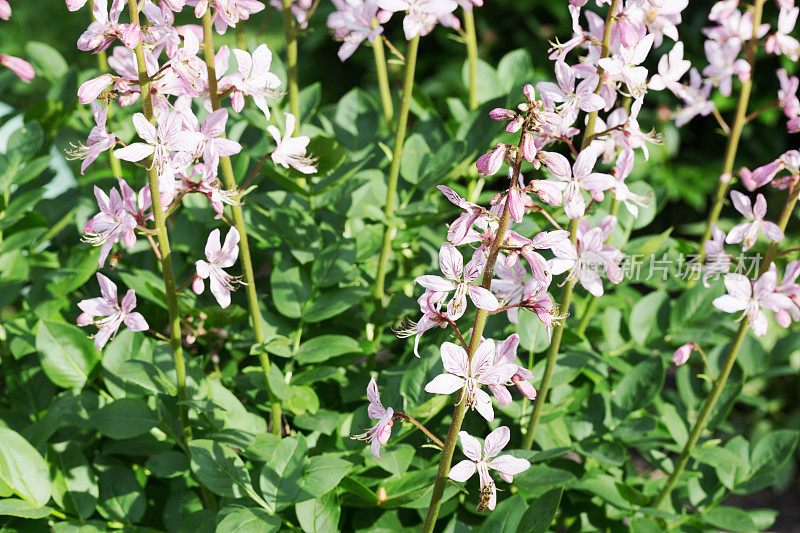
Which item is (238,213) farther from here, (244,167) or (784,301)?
(784,301)

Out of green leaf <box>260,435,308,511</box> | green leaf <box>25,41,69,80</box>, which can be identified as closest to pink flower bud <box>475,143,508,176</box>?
green leaf <box>260,435,308,511</box>

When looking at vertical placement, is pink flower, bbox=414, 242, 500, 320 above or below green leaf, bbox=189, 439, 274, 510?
above

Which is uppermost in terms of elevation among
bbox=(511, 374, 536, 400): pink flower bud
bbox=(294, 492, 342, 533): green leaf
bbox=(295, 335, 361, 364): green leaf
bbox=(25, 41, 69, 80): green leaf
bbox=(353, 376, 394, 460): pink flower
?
bbox=(25, 41, 69, 80): green leaf

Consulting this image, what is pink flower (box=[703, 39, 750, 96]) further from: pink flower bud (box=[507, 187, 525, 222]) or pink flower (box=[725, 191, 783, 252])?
pink flower bud (box=[507, 187, 525, 222])

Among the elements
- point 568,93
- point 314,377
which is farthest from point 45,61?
point 568,93

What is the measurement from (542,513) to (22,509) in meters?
1.02

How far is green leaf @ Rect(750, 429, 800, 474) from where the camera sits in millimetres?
1961

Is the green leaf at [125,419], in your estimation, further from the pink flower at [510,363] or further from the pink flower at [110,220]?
the pink flower at [510,363]

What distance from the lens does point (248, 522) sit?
1.43m

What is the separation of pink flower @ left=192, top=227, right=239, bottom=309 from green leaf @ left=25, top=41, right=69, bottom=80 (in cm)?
127

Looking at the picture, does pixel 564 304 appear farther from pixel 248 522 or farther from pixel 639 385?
pixel 248 522

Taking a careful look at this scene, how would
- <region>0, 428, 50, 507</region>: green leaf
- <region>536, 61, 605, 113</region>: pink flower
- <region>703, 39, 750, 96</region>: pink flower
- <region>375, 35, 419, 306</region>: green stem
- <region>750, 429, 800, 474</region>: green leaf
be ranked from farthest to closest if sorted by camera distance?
1. <region>703, 39, 750, 96</region>: pink flower
2. <region>750, 429, 800, 474</region>: green leaf
3. <region>375, 35, 419, 306</region>: green stem
4. <region>0, 428, 50, 507</region>: green leaf
5. <region>536, 61, 605, 113</region>: pink flower

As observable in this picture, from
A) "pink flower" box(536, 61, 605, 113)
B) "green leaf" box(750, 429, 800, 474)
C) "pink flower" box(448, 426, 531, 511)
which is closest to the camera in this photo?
"pink flower" box(448, 426, 531, 511)

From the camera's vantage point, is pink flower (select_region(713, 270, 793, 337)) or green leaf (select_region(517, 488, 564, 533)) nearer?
green leaf (select_region(517, 488, 564, 533))
